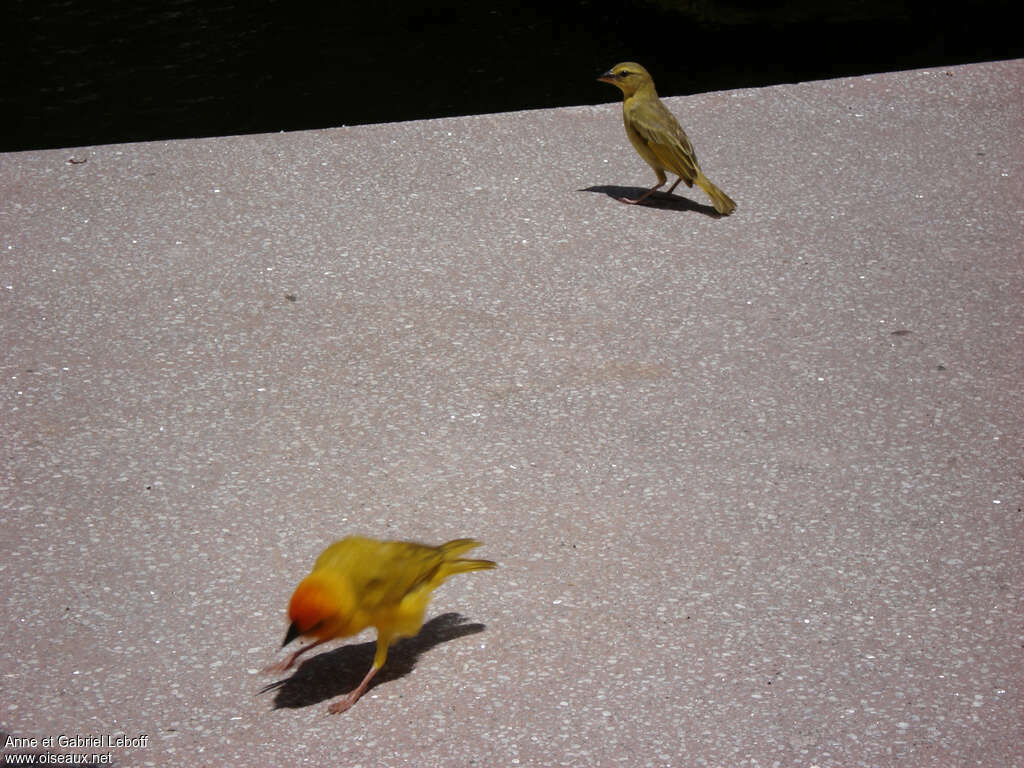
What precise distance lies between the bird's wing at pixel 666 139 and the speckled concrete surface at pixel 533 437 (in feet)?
0.77

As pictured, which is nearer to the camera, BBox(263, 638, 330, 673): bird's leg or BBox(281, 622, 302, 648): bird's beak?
BBox(281, 622, 302, 648): bird's beak

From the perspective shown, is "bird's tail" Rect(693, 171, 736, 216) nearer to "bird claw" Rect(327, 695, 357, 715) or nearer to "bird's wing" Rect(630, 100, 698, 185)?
"bird's wing" Rect(630, 100, 698, 185)

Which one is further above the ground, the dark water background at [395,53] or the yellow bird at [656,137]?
the yellow bird at [656,137]

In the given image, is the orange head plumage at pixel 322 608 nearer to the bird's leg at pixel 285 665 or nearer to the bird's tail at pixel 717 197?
the bird's leg at pixel 285 665

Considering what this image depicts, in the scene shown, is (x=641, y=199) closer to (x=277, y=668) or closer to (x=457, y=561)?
(x=457, y=561)

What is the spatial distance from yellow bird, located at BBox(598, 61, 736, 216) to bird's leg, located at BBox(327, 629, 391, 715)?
3193 mm

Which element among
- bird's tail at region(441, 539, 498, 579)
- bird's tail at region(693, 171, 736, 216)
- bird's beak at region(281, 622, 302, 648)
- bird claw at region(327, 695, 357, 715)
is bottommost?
bird claw at region(327, 695, 357, 715)

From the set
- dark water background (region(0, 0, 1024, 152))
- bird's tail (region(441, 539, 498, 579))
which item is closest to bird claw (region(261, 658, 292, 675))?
bird's tail (region(441, 539, 498, 579))

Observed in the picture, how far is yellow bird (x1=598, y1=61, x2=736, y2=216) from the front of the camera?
557 centimetres

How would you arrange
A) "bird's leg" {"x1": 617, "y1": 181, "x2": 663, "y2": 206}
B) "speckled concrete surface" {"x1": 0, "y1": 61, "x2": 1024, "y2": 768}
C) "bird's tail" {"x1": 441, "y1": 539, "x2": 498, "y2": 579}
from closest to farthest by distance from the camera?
"speckled concrete surface" {"x1": 0, "y1": 61, "x2": 1024, "y2": 768} → "bird's tail" {"x1": 441, "y1": 539, "x2": 498, "y2": 579} → "bird's leg" {"x1": 617, "y1": 181, "x2": 663, "y2": 206}

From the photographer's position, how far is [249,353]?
4.52m

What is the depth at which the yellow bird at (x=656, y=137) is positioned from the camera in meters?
5.57

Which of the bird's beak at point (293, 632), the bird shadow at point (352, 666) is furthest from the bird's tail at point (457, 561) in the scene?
the bird's beak at point (293, 632)

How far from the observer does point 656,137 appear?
564 centimetres
